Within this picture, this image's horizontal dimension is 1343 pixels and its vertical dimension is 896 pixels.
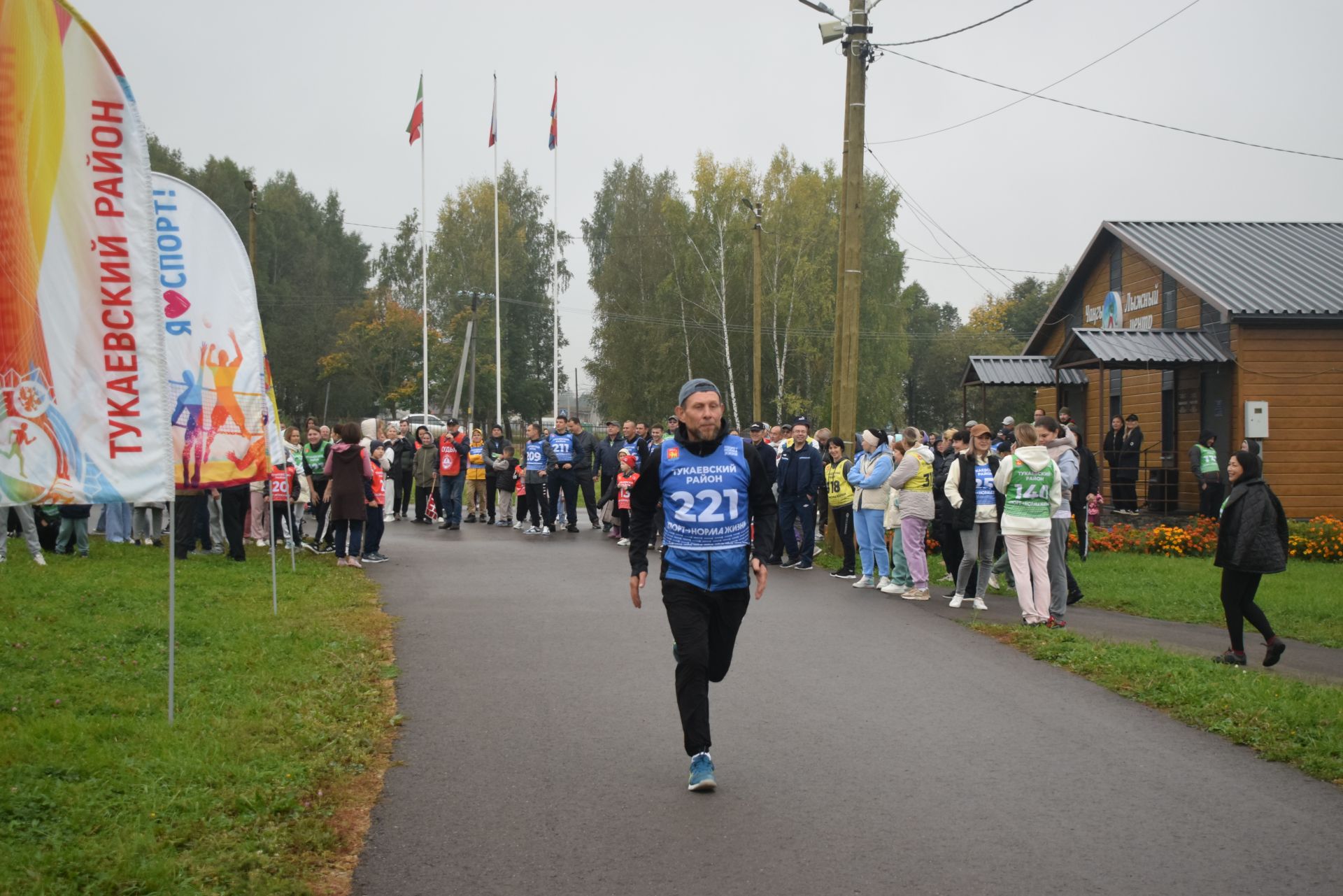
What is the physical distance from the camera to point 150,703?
728 centimetres

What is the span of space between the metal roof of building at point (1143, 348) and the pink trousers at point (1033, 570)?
13726 millimetres

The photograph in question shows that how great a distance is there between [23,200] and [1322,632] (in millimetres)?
11820

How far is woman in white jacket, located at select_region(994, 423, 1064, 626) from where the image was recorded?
11180mm

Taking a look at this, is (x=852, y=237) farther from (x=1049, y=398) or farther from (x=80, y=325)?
(x=1049, y=398)

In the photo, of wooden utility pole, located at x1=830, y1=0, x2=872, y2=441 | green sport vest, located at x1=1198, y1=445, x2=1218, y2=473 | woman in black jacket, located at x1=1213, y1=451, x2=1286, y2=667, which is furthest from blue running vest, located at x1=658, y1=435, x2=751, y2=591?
green sport vest, located at x1=1198, y1=445, x2=1218, y2=473

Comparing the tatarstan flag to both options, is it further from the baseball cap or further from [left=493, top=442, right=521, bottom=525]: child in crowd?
the baseball cap

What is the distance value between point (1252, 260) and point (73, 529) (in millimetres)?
24653

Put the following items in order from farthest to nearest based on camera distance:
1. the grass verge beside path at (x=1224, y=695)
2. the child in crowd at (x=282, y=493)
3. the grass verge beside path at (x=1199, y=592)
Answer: the child in crowd at (x=282, y=493)
the grass verge beside path at (x=1199, y=592)
the grass verge beside path at (x=1224, y=695)

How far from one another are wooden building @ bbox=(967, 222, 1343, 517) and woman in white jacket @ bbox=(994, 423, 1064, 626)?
12260mm

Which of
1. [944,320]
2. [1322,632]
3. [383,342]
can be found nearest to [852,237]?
[1322,632]

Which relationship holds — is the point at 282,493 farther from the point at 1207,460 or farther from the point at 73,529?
the point at 1207,460

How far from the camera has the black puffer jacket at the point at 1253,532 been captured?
31.4 ft

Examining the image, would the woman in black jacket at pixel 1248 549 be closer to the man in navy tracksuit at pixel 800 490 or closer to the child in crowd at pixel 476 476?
the man in navy tracksuit at pixel 800 490

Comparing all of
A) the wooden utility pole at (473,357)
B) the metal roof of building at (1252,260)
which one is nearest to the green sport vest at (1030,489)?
the metal roof of building at (1252,260)
